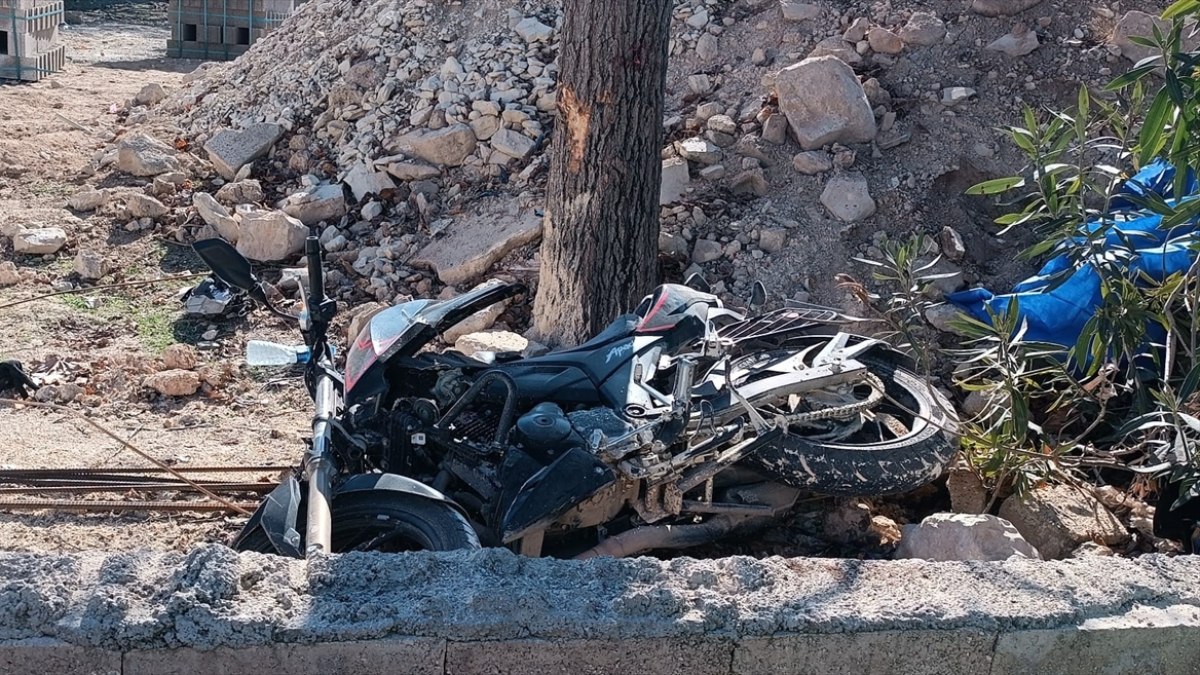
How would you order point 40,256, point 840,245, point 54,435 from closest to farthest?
point 54,435 → point 840,245 → point 40,256

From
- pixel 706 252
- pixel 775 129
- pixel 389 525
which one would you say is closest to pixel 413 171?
pixel 706 252

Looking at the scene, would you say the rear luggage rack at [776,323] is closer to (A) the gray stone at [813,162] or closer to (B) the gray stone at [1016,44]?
(A) the gray stone at [813,162]

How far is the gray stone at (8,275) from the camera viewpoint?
24.3 ft

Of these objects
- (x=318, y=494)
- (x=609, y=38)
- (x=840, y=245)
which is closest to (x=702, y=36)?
(x=840, y=245)

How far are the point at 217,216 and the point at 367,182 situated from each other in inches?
38.3

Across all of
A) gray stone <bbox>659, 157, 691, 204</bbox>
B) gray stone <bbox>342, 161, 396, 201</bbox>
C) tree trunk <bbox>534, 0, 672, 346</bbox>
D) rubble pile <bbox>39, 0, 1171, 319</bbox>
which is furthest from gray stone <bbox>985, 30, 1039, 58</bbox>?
gray stone <bbox>342, 161, 396, 201</bbox>

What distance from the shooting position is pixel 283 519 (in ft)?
11.3

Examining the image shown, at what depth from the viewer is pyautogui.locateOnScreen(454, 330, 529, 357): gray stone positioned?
5.79 m

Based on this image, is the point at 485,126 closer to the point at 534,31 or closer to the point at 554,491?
the point at 534,31

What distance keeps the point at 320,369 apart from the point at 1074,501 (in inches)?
109

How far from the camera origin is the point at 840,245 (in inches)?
263

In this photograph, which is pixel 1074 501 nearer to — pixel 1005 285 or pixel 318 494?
pixel 1005 285

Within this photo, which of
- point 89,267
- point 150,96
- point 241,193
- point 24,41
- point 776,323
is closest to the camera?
point 776,323

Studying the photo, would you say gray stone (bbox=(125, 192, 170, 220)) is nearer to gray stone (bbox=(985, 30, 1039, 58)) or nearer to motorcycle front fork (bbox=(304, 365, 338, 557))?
motorcycle front fork (bbox=(304, 365, 338, 557))
